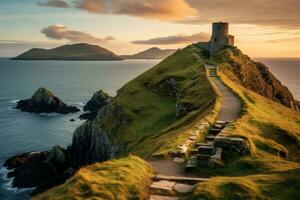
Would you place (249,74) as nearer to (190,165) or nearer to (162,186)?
(190,165)

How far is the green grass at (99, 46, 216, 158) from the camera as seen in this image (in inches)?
2030

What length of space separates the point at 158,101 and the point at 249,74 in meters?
31.9

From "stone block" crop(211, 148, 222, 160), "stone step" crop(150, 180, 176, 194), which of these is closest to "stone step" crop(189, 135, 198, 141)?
"stone block" crop(211, 148, 222, 160)

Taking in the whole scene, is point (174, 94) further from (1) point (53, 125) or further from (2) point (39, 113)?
(2) point (39, 113)

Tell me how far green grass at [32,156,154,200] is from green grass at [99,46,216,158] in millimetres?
23509

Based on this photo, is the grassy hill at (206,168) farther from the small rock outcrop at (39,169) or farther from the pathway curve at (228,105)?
the small rock outcrop at (39,169)

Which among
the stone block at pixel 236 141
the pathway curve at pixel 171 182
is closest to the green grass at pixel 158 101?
the stone block at pixel 236 141

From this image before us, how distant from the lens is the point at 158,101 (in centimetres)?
7031

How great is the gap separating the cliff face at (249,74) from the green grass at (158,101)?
22.3 feet

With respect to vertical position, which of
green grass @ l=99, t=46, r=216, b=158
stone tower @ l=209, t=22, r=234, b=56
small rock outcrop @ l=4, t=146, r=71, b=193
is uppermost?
stone tower @ l=209, t=22, r=234, b=56

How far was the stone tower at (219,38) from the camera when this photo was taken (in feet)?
323

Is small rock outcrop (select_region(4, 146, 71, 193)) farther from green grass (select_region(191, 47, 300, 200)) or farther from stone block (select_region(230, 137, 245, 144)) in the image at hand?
stone block (select_region(230, 137, 245, 144))

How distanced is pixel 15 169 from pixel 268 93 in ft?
211

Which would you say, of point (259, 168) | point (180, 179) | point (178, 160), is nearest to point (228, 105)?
point (178, 160)
